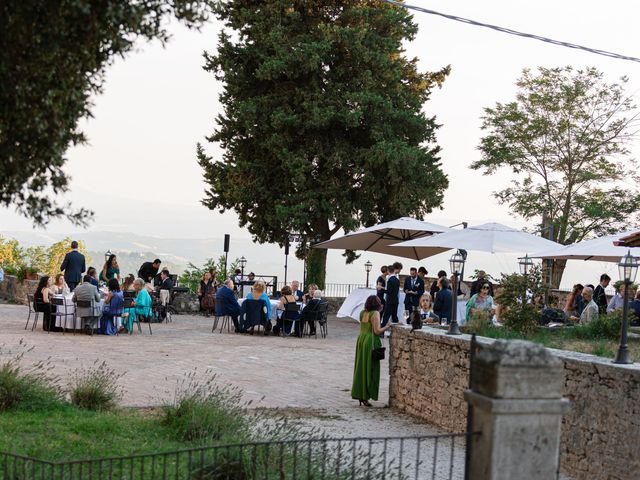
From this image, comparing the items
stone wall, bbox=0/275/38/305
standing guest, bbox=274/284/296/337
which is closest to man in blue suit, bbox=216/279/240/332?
standing guest, bbox=274/284/296/337

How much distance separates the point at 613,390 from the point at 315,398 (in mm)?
5221

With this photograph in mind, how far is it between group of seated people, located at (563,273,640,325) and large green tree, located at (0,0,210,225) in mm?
10676

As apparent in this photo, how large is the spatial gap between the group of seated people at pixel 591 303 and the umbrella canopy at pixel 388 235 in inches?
183

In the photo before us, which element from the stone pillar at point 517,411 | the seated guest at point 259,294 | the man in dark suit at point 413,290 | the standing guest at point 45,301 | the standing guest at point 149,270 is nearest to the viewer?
the stone pillar at point 517,411

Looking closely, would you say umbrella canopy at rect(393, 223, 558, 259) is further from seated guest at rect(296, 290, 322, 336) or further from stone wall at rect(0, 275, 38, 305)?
stone wall at rect(0, 275, 38, 305)

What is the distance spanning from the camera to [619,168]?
37250 millimetres

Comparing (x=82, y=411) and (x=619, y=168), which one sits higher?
(x=619, y=168)

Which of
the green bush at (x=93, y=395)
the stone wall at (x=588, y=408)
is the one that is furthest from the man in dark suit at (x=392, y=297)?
the green bush at (x=93, y=395)

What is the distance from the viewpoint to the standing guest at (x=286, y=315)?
21.8 metres

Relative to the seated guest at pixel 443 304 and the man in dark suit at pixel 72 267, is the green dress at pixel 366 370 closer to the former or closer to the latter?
the seated guest at pixel 443 304

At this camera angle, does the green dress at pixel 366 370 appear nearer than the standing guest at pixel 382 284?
Yes

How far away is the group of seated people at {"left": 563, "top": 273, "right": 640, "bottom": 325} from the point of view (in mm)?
16125

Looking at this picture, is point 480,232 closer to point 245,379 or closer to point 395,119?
point 245,379

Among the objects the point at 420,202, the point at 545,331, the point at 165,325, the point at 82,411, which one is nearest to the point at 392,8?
the point at 420,202
